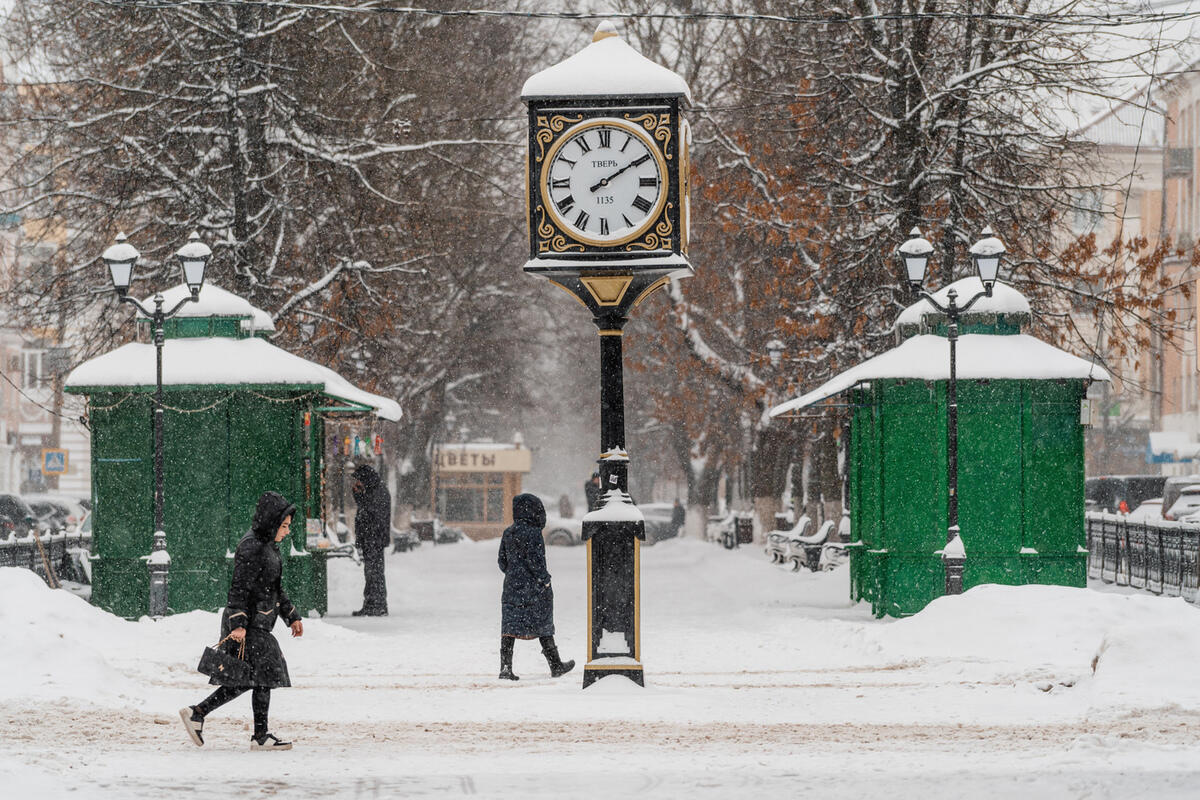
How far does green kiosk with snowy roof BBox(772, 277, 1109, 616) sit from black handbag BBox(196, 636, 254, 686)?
482 inches

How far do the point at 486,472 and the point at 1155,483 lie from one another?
1089 inches

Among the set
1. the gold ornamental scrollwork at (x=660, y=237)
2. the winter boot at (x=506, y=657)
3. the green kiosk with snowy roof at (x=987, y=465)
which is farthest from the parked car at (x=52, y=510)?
the gold ornamental scrollwork at (x=660, y=237)

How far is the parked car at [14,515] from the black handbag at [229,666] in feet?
106

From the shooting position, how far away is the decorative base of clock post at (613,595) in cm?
1379

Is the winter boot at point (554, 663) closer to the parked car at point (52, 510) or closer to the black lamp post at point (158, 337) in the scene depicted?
the black lamp post at point (158, 337)

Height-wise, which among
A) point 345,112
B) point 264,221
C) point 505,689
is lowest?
point 505,689

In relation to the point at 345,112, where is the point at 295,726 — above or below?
below

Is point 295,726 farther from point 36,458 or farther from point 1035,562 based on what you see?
point 36,458

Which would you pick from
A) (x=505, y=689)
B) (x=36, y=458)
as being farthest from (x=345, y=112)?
(x=36, y=458)

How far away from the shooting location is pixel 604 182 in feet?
46.0

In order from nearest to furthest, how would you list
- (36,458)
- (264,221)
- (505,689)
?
1. (505,689)
2. (264,221)
3. (36,458)

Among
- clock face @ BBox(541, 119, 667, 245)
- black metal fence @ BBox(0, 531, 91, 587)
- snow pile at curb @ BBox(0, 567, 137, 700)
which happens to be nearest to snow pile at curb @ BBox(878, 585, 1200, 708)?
clock face @ BBox(541, 119, 667, 245)

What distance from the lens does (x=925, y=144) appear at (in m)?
27.7

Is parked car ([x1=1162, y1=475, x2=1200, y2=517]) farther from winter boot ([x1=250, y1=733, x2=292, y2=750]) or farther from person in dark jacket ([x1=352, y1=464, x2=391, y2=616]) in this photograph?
winter boot ([x1=250, y1=733, x2=292, y2=750])
